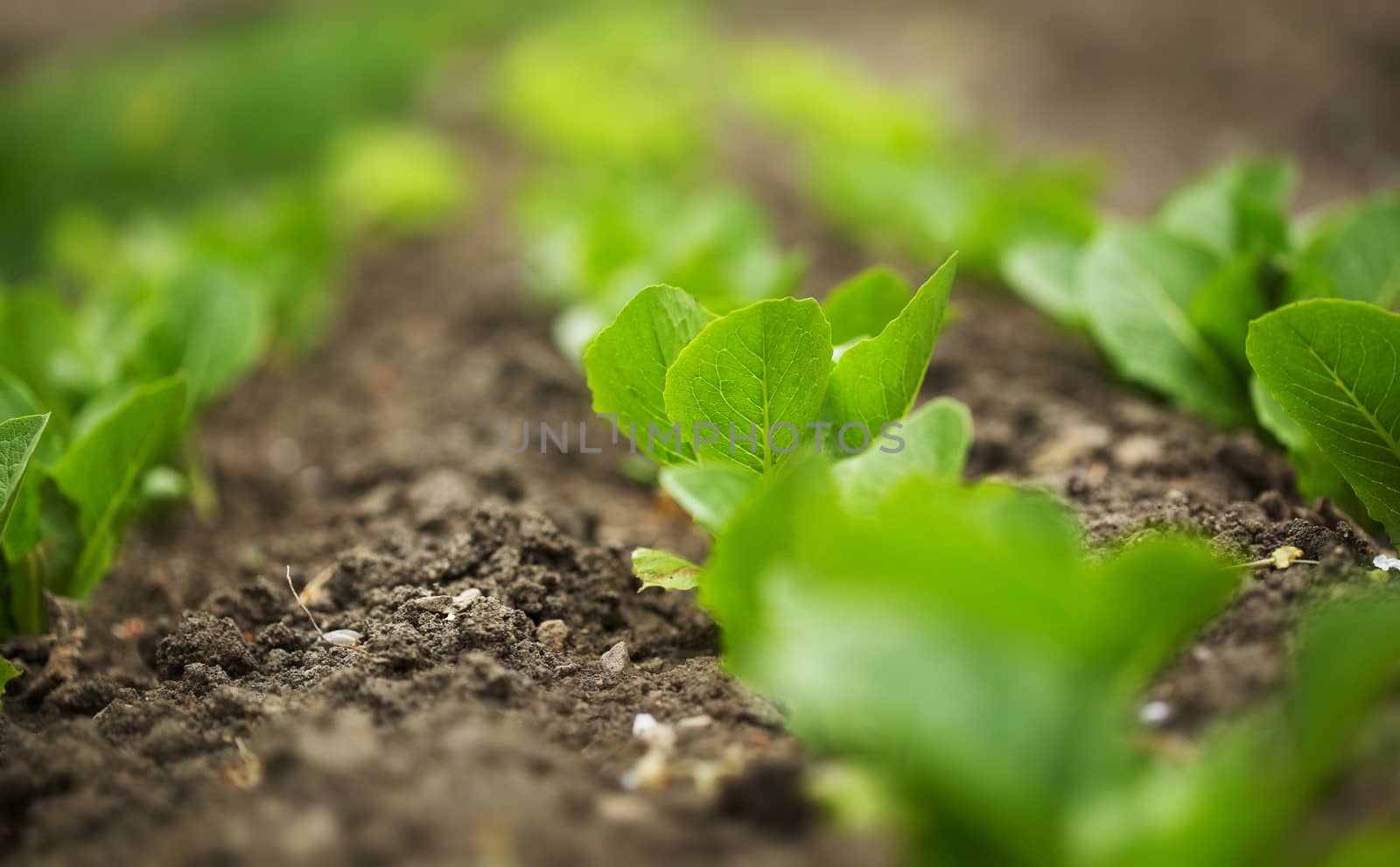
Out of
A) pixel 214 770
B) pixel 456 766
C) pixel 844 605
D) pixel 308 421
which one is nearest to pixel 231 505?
pixel 308 421

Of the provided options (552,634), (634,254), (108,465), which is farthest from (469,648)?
(634,254)

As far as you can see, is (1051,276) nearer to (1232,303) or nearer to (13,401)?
(1232,303)

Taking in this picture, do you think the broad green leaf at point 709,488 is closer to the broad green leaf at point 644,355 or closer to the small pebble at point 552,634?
the broad green leaf at point 644,355

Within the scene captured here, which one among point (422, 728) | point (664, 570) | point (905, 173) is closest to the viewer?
point (422, 728)

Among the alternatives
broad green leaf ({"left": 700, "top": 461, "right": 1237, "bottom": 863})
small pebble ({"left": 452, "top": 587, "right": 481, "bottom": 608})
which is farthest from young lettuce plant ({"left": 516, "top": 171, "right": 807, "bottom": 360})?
broad green leaf ({"left": 700, "top": 461, "right": 1237, "bottom": 863})

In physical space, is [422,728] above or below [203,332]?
below

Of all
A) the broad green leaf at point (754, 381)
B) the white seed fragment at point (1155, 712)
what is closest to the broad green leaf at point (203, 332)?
the broad green leaf at point (754, 381)
